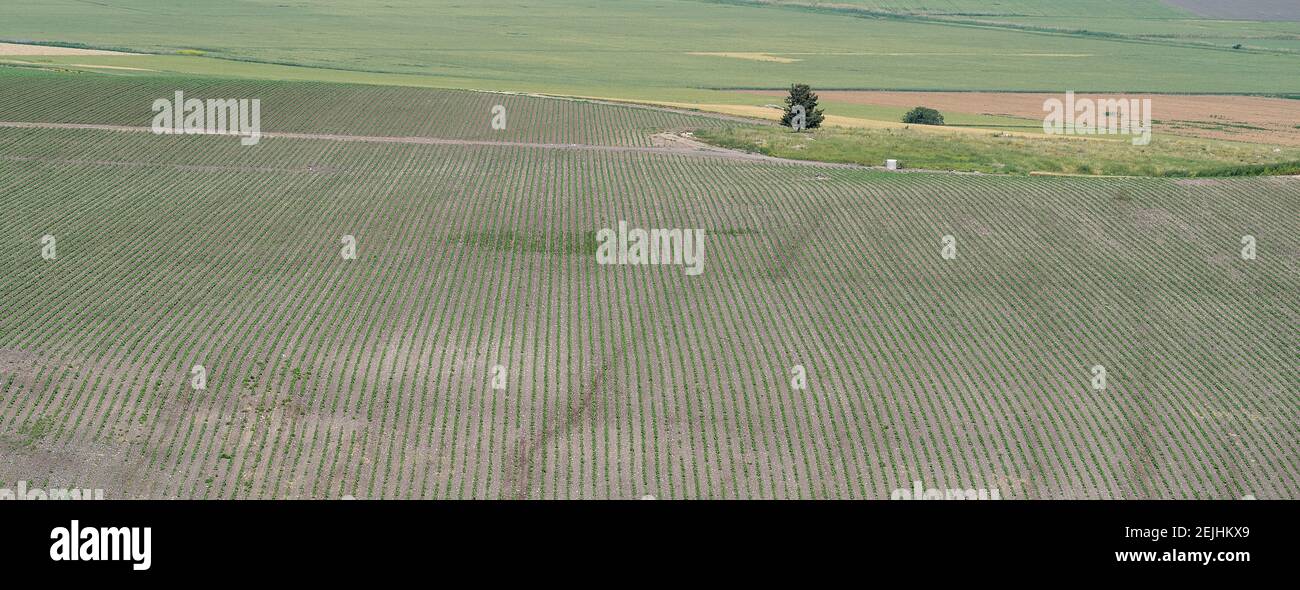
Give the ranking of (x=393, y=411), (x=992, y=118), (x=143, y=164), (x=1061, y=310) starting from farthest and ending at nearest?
1. (x=992, y=118)
2. (x=143, y=164)
3. (x=1061, y=310)
4. (x=393, y=411)

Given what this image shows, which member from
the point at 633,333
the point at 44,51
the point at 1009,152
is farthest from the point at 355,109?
the point at 44,51

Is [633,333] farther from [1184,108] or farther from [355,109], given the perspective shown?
[1184,108]

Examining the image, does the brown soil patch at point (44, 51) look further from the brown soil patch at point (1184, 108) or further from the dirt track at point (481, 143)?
the brown soil patch at point (1184, 108)

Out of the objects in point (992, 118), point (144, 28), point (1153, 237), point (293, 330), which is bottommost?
point (293, 330)

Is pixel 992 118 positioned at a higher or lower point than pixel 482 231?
higher

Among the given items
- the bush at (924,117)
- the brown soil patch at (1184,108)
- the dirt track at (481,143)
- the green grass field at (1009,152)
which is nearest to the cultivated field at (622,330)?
the dirt track at (481,143)

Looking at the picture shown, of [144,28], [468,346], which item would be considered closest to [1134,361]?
[468,346]
